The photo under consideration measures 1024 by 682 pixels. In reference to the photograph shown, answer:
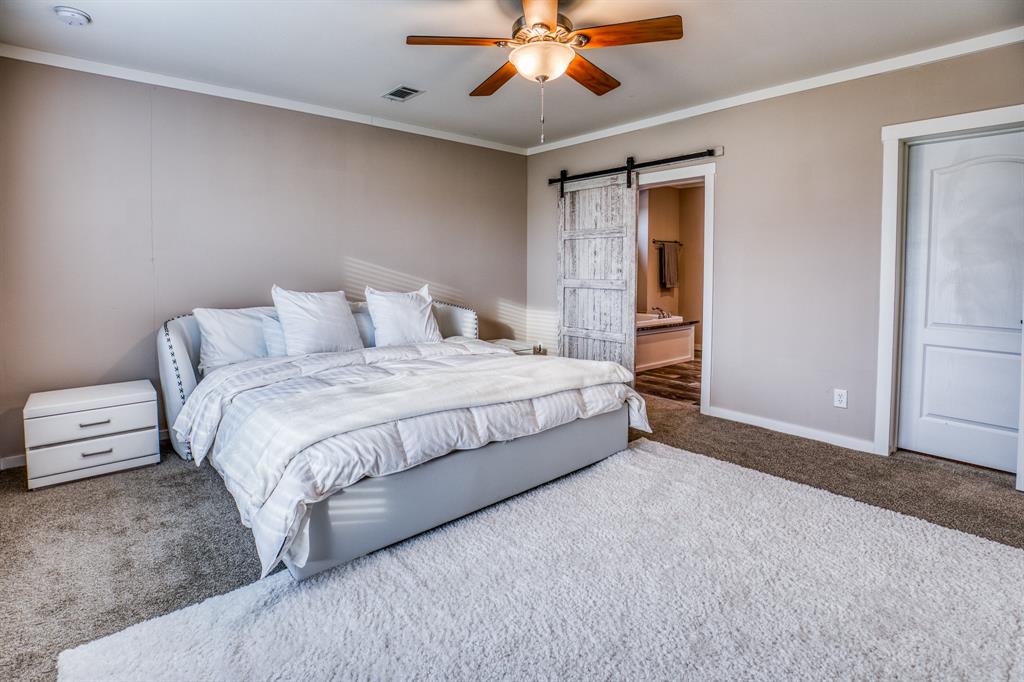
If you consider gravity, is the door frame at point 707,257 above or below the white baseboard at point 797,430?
above

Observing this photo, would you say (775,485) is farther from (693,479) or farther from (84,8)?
(84,8)

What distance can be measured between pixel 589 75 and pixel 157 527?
3095 millimetres

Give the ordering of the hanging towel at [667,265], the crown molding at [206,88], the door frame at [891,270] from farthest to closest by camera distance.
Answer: the hanging towel at [667,265], the door frame at [891,270], the crown molding at [206,88]

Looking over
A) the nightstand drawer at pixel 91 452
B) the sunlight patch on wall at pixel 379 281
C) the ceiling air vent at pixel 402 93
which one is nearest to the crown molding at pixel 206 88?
the ceiling air vent at pixel 402 93

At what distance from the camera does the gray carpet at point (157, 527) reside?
6.20 ft

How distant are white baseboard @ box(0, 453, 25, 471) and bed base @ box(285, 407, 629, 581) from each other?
251cm

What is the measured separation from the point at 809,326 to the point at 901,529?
1.70 meters

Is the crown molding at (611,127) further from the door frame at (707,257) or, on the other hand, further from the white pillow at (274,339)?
the white pillow at (274,339)

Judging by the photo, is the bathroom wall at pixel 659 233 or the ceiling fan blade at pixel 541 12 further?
the bathroom wall at pixel 659 233

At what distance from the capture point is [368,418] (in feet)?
7.38

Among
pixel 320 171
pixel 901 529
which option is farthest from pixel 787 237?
pixel 320 171

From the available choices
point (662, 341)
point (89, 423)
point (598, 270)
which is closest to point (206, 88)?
point (89, 423)

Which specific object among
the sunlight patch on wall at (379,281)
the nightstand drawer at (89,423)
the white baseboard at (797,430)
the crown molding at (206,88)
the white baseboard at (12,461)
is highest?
the crown molding at (206,88)

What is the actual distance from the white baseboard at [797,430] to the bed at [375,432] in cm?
127
